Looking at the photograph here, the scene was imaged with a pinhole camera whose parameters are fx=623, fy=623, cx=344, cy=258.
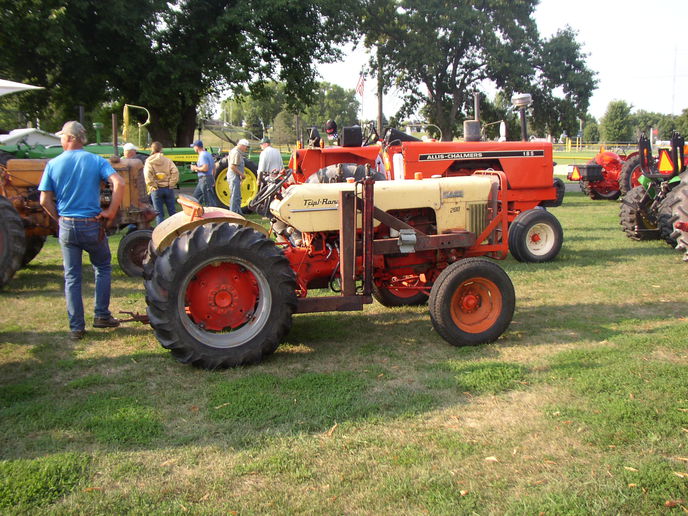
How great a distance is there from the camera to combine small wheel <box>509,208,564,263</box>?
832 cm

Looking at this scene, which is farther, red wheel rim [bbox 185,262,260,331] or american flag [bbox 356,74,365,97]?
american flag [bbox 356,74,365,97]

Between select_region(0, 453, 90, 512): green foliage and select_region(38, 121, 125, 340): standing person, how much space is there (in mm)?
2250

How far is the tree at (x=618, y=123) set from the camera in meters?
63.6

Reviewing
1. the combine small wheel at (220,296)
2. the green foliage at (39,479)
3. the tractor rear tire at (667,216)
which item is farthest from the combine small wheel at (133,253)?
the tractor rear tire at (667,216)

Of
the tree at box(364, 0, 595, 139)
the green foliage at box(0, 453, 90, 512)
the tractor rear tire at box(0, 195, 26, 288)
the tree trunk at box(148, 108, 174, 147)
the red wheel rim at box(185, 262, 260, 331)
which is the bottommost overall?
the green foliage at box(0, 453, 90, 512)

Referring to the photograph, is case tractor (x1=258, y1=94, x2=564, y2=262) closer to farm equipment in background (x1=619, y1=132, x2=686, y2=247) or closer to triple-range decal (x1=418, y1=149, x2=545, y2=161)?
triple-range decal (x1=418, y1=149, x2=545, y2=161)

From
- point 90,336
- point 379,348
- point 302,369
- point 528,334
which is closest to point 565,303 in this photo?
point 528,334

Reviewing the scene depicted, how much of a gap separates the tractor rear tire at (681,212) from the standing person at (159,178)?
277 inches

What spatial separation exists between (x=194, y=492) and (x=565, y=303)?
4617 millimetres

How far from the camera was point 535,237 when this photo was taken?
8531 millimetres

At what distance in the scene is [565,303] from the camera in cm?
638

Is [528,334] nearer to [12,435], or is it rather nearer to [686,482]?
[686,482]

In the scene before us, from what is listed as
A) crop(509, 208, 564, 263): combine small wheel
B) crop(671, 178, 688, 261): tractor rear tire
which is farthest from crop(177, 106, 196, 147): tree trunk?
crop(671, 178, 688, 261): tractor rear tire

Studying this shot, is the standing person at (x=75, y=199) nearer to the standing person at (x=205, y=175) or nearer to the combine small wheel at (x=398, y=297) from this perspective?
the combine small wheel at (x=398, y=297)
